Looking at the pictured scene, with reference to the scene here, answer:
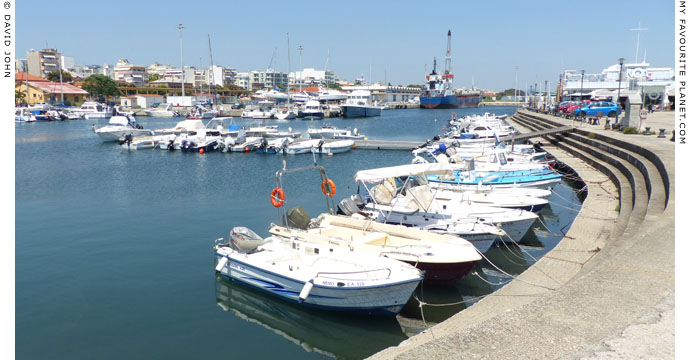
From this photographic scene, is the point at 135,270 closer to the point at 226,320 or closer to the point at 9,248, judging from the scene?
the point at 226,320

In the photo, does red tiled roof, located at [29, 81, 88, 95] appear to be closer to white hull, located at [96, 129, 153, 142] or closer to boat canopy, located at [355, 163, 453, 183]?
white hull, located at [96, 129, 153, 142]

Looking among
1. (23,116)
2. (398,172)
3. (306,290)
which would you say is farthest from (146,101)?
(306,290)

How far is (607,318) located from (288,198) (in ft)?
58.8

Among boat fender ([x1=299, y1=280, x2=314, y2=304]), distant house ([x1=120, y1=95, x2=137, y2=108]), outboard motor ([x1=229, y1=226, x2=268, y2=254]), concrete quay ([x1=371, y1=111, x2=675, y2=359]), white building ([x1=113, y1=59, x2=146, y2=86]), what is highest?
white building ([x1=113, y1=59, x2=146, y2=86])

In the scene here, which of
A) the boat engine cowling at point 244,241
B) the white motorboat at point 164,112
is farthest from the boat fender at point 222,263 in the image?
the white motorboat at point 164,112

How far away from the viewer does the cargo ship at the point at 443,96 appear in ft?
467

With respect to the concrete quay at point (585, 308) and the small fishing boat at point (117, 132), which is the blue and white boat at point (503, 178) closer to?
the concrete quay at point (585, 308)

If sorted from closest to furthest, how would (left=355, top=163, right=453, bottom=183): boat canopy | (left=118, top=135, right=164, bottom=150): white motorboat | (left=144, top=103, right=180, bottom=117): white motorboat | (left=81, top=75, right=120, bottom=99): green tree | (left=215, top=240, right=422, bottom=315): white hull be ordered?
(left=215, top=240, right=422, bottom=315): white hull → (left=355, top=163, right=453, bottom=183): boat canopy → (left=118, top=135, right=164, bottom=150): white motorboat → (left=144, top=103, right=180, bottom=117): white motorboat → (left=81, top=75, right=120, bottom=99): green tree

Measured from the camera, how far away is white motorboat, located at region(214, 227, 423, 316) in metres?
10.2

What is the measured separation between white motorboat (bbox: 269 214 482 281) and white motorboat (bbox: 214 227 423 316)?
520 millimetres

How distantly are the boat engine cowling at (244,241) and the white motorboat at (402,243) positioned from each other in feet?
2.90

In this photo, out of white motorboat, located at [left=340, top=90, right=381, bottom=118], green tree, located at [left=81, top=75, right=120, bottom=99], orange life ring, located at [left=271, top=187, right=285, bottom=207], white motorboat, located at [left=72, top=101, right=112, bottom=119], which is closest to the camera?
orange life ring, located at [left=271, top=187, right=285, bottom=207]

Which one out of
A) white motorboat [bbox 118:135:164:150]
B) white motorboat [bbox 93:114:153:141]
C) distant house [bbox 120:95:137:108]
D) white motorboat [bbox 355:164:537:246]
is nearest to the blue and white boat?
white motorboat [bbox 355:164:537:246]
